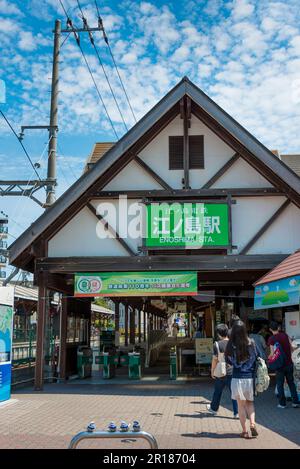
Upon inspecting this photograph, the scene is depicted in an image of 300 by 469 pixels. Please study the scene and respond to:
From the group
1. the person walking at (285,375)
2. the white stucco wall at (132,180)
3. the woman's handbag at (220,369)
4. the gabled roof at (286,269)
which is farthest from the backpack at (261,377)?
the white stucco wall at (132,180)

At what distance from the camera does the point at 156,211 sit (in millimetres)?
13719

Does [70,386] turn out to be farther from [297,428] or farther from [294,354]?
[297,428]

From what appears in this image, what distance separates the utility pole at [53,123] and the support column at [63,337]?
3603mm

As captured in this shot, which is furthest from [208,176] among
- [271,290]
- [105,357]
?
[105,357]

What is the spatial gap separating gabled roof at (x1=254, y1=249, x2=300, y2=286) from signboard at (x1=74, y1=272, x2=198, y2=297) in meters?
2.11

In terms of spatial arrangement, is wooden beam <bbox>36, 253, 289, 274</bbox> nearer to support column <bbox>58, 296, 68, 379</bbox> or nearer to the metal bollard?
support column <bbox>58, 296, 68, 379</bbox>

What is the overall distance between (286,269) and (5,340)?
21.5ft

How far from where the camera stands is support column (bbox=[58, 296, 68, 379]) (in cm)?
1644

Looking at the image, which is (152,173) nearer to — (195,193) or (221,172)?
(195,193)

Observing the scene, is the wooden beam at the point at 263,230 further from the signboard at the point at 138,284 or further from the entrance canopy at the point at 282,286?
the signboard at the point at 138,284

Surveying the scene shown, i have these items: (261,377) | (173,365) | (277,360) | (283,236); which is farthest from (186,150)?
(261,377)

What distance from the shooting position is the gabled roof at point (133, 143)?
13344 mm

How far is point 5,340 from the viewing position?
37.5 ft

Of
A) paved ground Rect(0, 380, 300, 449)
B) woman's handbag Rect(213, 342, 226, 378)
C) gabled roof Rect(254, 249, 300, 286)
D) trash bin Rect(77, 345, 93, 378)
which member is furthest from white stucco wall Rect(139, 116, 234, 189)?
trash bin Rect(77, 345, 93, 378)
